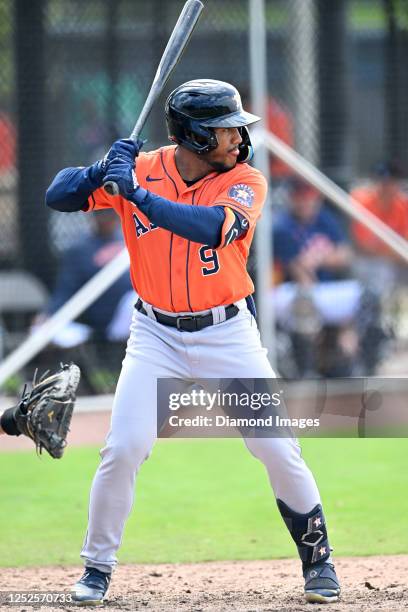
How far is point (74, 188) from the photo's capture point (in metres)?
4.27

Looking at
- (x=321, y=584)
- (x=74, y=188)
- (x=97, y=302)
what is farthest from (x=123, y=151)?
(x=97, y=302)

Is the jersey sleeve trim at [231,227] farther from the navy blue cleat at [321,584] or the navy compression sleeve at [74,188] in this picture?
the navy blue cleat at [321,584]

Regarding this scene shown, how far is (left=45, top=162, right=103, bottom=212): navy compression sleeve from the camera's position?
423cm

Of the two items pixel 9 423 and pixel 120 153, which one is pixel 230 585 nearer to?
pixel 9 423

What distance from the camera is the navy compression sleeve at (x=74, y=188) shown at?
423cm

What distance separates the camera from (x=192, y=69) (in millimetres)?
8945

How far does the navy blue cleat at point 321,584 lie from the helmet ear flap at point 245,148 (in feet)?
4.76

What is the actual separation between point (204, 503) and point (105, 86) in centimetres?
410

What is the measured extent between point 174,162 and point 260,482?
2452 mm

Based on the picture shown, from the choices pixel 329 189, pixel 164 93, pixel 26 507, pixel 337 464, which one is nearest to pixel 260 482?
pixel 337 464

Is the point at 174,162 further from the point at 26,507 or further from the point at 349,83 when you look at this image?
the point at 349,83

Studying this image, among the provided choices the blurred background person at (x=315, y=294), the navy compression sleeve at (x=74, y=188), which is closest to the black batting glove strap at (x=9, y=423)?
the navy compression sleeve at (x=74, y=188)

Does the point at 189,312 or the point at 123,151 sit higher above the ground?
the point at 123,151

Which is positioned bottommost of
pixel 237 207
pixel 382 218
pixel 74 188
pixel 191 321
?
pixel 191 321
